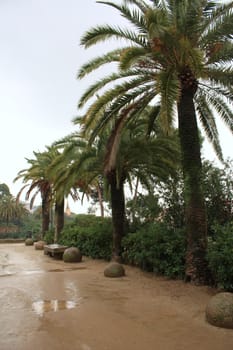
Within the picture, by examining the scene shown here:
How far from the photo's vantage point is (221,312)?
600 cm

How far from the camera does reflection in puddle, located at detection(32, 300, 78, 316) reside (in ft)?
22.9

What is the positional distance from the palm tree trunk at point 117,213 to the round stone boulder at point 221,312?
804 cm

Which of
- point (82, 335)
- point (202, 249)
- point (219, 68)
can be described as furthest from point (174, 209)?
point (82, 335)

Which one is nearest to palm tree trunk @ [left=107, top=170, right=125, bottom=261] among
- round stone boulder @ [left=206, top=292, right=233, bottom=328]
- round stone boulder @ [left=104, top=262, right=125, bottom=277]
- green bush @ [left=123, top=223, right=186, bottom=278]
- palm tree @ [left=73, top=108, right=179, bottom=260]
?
palm tree @ [left=73, top=108, right=179, bottom=260]

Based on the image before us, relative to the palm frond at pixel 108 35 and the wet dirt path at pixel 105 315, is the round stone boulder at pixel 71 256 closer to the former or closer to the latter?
the wet dirt path at pixel 105 315

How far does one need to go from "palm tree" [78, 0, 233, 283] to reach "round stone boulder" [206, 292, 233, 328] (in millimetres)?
3035

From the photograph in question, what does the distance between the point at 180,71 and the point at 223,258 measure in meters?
5.04

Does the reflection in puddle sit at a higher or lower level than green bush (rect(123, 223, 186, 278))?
lower

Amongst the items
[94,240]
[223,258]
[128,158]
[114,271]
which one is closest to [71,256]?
[94,240]

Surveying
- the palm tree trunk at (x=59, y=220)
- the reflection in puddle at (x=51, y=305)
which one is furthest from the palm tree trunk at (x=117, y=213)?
the palm tree trunk at (x=59, y=220)

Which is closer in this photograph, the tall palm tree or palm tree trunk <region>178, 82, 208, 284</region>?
palm tree trunk <region>178, 82, 208, 284</region>

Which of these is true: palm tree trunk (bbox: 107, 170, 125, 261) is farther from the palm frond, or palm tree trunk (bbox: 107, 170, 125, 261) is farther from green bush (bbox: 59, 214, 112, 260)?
the palm frond

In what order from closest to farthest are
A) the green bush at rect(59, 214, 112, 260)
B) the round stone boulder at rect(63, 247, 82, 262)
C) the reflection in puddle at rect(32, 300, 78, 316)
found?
the reflection in puddle at rect(32, 300, 78, 316), the green bush at rect(59, 214, 112, 260), the round stone boulder at rect(63, 247, 82, 262)

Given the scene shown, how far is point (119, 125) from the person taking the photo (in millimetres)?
10930
